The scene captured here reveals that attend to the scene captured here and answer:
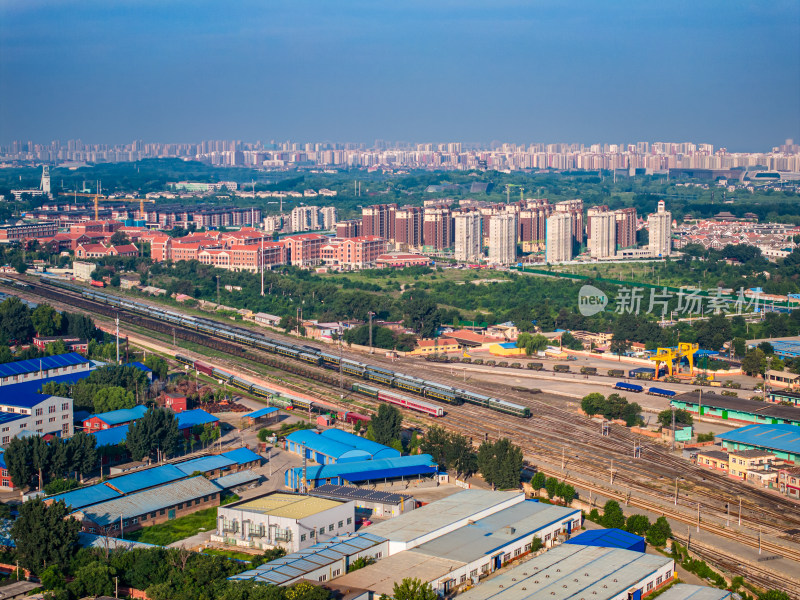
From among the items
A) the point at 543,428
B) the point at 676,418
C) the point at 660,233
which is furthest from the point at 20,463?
the point at 660,233

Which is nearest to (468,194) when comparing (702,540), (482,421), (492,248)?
(492,248)

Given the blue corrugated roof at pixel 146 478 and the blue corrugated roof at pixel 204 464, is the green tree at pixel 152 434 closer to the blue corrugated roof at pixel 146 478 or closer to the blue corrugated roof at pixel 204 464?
the blue corrugated roof at pixel 204 464

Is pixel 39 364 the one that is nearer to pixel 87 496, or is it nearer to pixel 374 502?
pixel 87 496

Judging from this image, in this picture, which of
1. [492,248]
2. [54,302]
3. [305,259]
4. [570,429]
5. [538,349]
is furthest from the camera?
[492,248]

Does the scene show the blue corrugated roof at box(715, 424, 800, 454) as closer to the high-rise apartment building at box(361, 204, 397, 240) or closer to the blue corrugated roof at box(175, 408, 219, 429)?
the blue corrugated roof at box(175, 408, 219, 429)

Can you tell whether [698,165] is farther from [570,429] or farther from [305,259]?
[570,429]

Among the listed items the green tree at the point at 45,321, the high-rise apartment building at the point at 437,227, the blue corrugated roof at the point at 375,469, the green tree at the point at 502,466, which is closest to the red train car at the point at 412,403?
the blue corrugated roof at the point at 375,469
